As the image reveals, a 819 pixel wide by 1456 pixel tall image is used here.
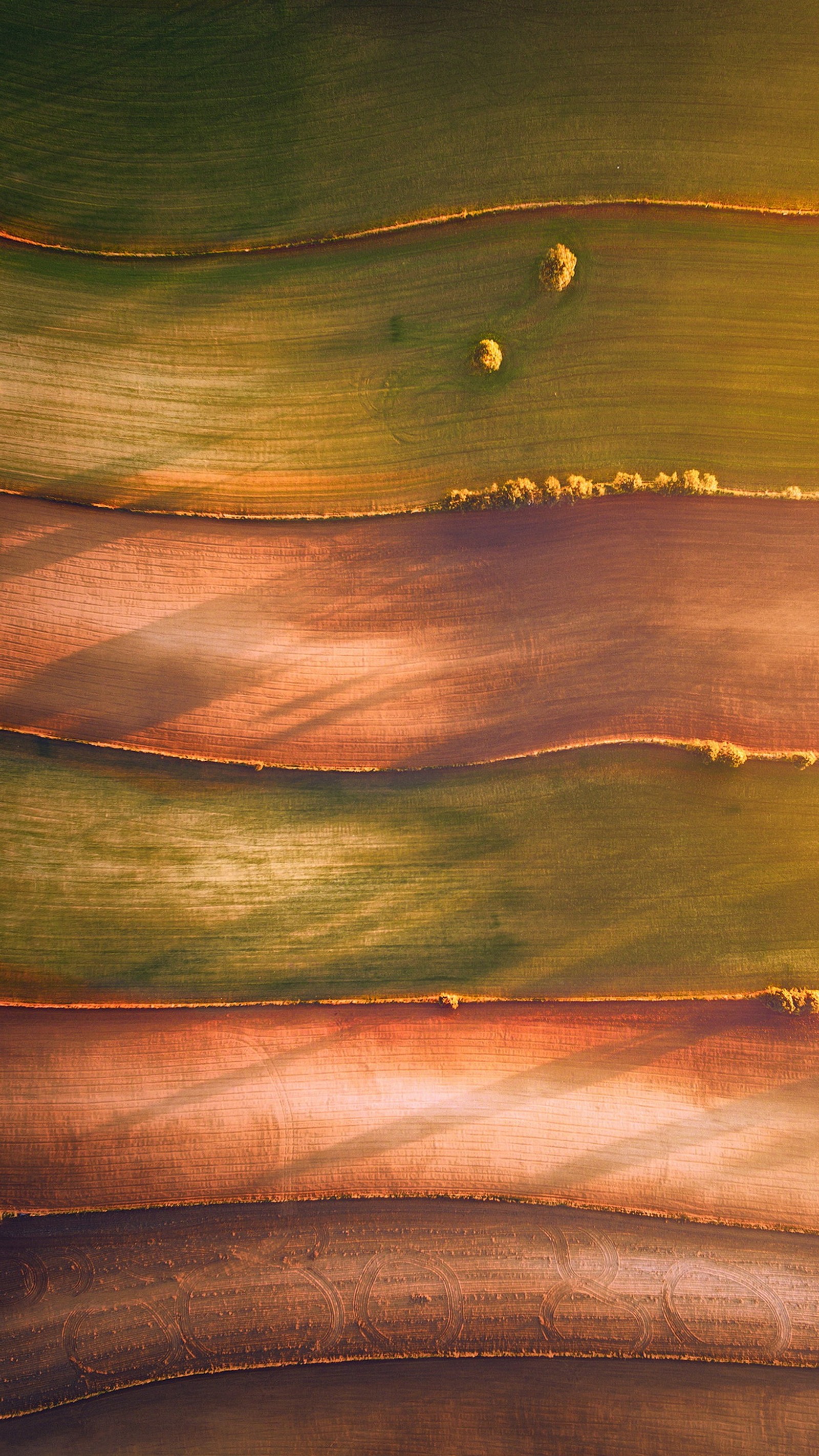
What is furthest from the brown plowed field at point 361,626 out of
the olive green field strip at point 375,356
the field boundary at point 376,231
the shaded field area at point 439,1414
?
the shaded field area at point 439,1414

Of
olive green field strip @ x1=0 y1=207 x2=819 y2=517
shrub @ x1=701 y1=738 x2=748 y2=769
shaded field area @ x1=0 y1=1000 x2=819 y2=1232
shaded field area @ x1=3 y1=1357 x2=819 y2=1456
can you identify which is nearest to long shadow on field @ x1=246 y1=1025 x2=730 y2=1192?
shaded field area @ x1=0 y1=1000 x2=819 y2=1232

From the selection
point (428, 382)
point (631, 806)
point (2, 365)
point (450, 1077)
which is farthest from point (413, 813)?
point (2, 365)

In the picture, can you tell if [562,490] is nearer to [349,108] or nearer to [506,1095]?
[349,108]

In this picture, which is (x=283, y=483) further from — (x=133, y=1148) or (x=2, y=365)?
(x=133, y=1148)

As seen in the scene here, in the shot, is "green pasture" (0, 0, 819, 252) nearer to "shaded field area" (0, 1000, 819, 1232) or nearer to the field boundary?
the field boundary

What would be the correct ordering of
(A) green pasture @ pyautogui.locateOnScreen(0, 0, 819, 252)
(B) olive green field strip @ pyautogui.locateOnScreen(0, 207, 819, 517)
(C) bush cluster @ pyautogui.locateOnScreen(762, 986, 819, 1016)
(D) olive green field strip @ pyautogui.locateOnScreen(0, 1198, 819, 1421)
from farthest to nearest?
(C) bush cluster @ pyautogui.locateOnScreen(762, 986, 819, 1016) < (D) olive green field strip @ pyautogui.locateOnScreen(0, 1198, 819, 1421) < (B) olive green field strip @ pyautogui.locateOnScreen(0, 207, 819, 517) < (A) green pasture @ pyautogui.locateOnScreen(0, 0, 819, 252)

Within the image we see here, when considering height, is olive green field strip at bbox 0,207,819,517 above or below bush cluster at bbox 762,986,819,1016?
above

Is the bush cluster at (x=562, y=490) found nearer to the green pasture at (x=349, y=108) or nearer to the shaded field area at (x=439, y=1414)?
the green pasture at (x=349, y=108)
